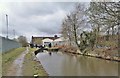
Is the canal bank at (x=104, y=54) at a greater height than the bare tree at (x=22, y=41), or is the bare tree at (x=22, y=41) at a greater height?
the bare tree at (x=22, y=41)

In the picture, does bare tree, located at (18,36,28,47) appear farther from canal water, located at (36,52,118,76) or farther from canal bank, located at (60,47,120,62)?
canal water, located at (36,52,118,76)

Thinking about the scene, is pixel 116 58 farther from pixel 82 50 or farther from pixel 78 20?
pixel 78 20

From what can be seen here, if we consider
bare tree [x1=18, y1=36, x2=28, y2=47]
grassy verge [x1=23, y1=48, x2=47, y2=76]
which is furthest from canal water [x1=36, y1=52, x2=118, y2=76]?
bare tree [x1=18, y1=36, x2=28, y2=47]

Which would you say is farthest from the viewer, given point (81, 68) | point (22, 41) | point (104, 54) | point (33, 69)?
point (22, 41)

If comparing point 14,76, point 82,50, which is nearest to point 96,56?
point 82,50

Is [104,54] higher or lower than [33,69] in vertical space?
higher

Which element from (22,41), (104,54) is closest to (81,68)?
(104,54)

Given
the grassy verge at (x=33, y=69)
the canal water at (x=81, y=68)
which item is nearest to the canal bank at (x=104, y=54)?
the canal water at (x=81, y=68)

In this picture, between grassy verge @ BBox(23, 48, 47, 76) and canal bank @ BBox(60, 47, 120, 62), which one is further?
canal bank @ BBox(60, 47, 120, 62)

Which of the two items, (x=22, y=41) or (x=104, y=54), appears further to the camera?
(x=22, y=41)

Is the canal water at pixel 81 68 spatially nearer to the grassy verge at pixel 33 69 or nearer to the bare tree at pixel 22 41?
the grassy verge at pixel 33 69

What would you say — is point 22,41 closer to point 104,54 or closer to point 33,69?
point 104,54

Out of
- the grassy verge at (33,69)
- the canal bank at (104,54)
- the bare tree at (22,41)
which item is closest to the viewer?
the grassy verge at (33,69)

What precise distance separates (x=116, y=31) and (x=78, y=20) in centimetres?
2654
